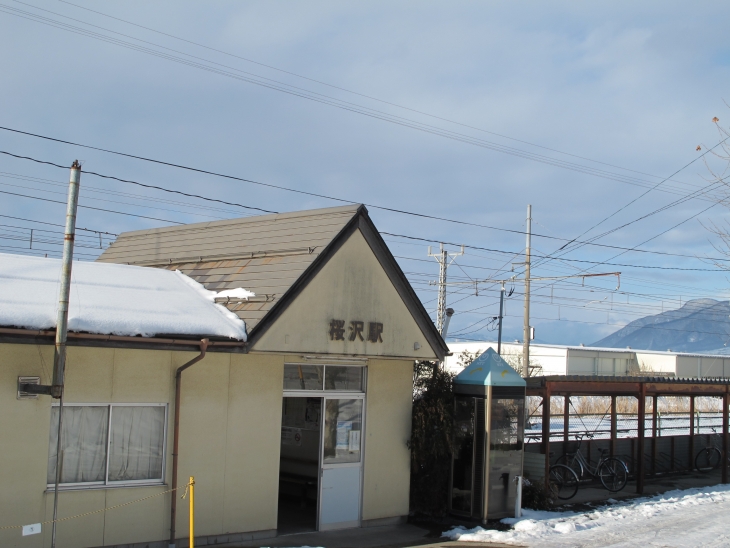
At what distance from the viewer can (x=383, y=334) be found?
13.0 meters

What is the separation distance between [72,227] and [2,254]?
161 inches

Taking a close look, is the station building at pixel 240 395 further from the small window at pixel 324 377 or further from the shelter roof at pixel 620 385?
the shelter roof at pixel 620 385

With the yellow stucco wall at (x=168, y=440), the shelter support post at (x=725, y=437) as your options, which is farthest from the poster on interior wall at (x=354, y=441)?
the shelter support post at (x=725, y=437)

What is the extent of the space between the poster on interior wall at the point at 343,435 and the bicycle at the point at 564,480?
18.8ft

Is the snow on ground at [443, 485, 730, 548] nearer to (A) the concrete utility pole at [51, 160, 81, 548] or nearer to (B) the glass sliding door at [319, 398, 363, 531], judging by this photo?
(B) the glass sliding door at [319, 398, 363, 531]

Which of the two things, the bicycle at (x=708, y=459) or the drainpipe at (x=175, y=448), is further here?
the bicycle at (x=708, y=459)

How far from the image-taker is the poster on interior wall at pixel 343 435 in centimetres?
1284

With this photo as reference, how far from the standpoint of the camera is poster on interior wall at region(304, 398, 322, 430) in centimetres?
1552

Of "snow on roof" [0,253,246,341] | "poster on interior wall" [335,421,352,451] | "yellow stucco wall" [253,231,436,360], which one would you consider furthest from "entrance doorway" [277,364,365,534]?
"snow on roof" [0,253,246,341]

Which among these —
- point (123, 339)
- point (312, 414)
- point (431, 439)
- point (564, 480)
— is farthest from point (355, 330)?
point (564, 480)

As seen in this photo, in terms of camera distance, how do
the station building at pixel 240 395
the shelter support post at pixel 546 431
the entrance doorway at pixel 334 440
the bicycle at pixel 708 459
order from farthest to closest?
the bicycle at pixel 708 459
the shelter support post at pixel 546 431
the entrance doorway at pixel 334 440
the station building at pixel 240 395

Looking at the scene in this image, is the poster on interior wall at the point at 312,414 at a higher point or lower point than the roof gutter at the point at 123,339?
lower

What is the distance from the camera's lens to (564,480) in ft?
56.4

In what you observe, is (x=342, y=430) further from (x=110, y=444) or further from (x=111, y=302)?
(x=111, y=302)
